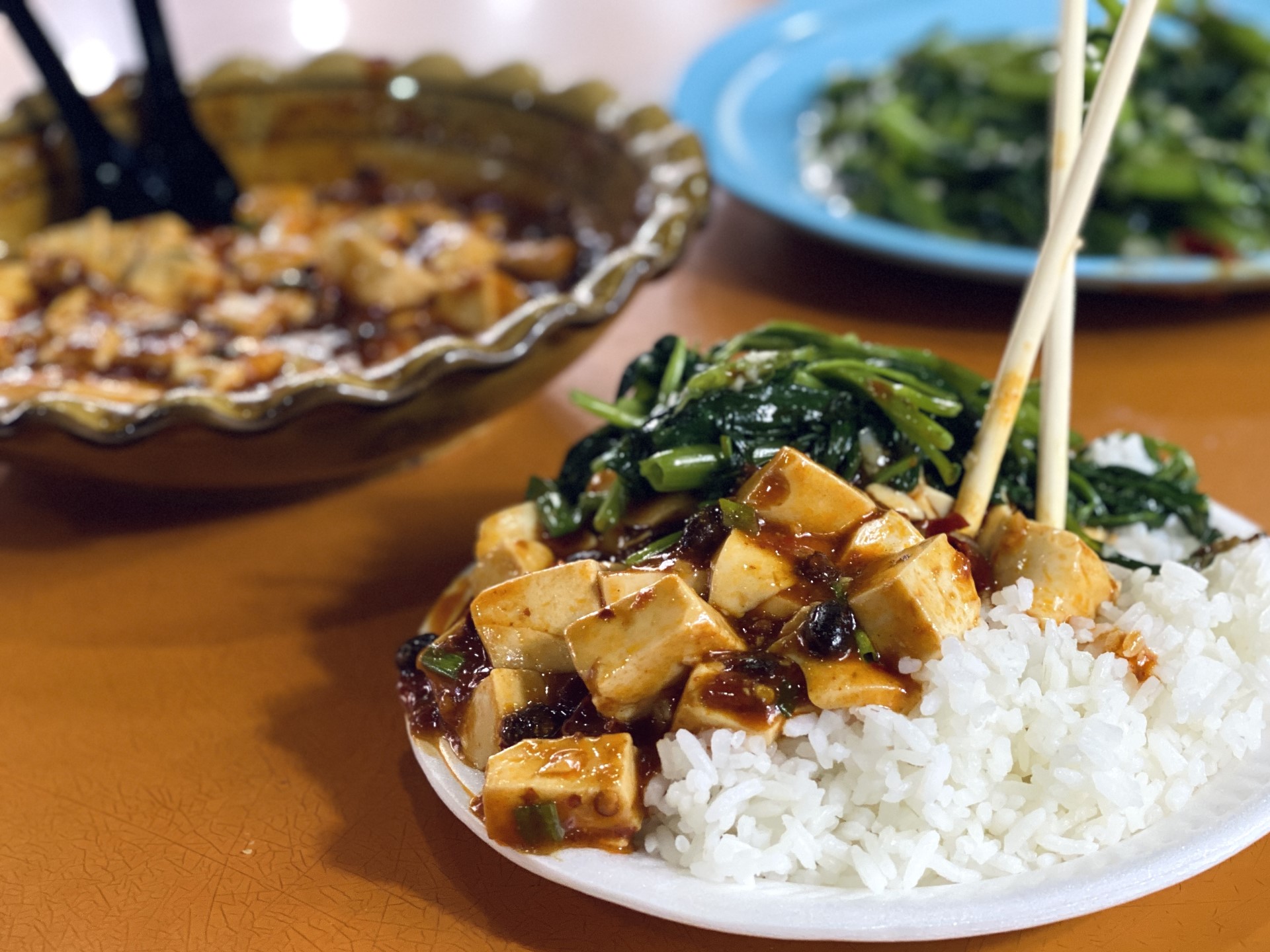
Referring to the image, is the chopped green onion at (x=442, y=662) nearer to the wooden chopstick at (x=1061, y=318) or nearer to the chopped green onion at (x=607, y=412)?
the chopped green onion at (x=607, y=412)

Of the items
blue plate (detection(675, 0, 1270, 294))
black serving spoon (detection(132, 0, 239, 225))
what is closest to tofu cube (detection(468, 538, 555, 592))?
blue plate (detection(675, 0, 1270, 294))

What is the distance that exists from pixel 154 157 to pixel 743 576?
94.7 inches

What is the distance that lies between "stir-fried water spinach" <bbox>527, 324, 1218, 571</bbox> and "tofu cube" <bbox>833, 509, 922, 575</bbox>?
7.8 inches

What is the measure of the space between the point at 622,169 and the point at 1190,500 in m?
1.64

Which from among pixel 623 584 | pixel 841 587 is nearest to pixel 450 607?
pixel 623 584

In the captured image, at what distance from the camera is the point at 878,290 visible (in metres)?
3.40

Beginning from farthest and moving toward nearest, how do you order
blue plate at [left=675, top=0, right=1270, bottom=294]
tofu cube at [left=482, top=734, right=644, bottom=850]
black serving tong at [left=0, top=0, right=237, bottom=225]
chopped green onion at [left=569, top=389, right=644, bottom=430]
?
black serving tong at [left=0, top=0, right=237, bottom=225]
blue plate at [left=675, top=0, right=1270, bottom=294]
chopped green onion at [left=569, top=389, right=644, bottom=430]
tofu cube at [left=482, top=734, right=644, bottom=850]

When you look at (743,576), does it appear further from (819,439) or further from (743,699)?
(819,439)

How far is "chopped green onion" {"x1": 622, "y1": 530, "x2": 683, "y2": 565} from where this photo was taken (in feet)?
5.97

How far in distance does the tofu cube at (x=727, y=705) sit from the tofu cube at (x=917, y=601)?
171 mm

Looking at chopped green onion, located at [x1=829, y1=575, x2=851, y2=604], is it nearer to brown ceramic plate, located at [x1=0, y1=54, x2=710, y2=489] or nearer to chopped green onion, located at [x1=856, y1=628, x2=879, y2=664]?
chopped green onion, located at [x1=856, y1=628, x2=879, y2=664]

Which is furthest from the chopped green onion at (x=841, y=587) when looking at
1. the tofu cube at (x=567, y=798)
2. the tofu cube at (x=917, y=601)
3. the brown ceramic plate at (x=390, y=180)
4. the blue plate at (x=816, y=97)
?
the blue plate at (x=816, y=97)

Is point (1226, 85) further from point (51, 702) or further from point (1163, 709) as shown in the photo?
point (51, 702)

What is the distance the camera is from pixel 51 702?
2156 mm
